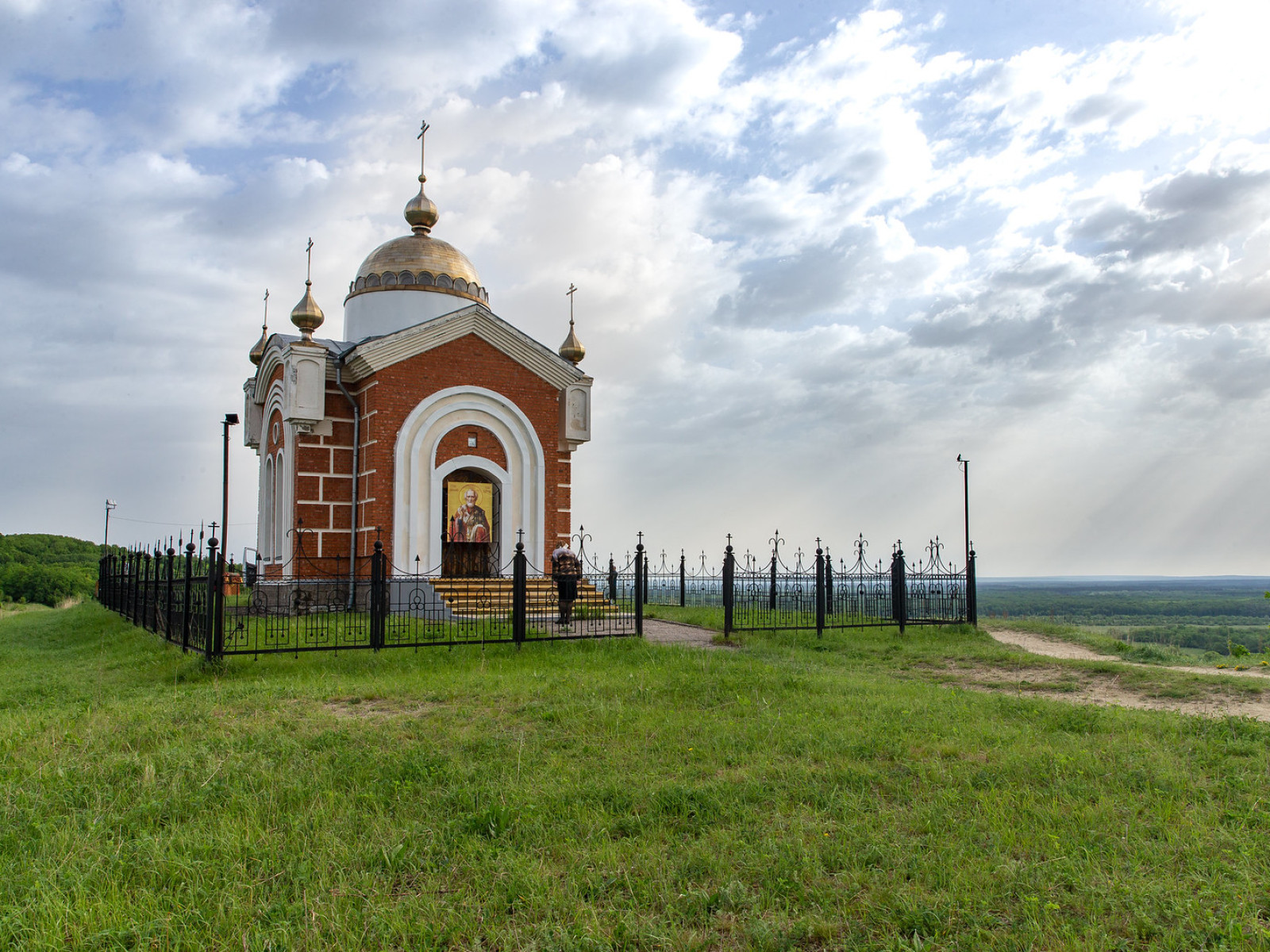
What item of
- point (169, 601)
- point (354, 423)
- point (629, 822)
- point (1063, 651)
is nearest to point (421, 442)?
point (354, 423)

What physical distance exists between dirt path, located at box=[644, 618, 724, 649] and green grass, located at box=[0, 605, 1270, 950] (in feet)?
13.3

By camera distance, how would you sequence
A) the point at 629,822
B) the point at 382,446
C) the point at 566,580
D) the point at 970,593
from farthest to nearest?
the point at 382,446
the point at 970,593
the point at 566,580
the point at 629,822

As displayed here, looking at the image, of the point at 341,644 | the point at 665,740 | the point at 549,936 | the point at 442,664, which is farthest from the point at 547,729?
the point at 341,644

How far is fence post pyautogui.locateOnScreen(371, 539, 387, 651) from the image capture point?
1005 centimetres

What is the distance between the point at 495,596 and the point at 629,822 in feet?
Answer: 36.9

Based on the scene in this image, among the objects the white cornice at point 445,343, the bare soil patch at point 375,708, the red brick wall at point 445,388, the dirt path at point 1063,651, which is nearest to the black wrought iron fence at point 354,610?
the red brick wall at point 445,388

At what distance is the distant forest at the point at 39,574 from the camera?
34.3 meters

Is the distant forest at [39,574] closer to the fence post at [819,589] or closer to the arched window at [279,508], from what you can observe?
the arched window at [279,508]

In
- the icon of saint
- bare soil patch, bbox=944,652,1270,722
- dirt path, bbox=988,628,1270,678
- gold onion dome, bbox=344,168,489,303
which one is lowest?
dirt path, bbox=988,628,1270,678

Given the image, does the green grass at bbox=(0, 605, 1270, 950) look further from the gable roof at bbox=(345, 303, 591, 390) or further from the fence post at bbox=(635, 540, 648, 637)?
the gable roof at bbox=(345, 303, 591, 390)

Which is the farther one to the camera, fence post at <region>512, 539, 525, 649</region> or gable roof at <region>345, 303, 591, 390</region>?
gable roof at <region>345, 303, 591, 390</region>

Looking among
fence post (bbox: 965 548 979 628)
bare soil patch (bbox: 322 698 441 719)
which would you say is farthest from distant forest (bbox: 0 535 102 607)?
fence post (bbox: 965 548 979 628)

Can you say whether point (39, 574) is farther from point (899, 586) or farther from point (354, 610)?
point (899, 586)

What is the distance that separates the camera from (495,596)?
15.3 meters
